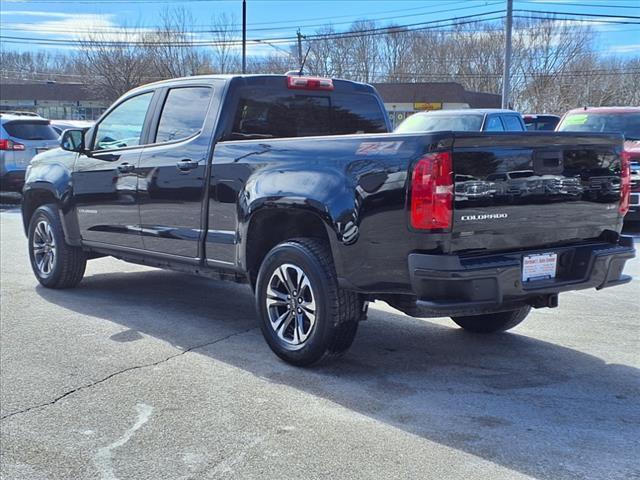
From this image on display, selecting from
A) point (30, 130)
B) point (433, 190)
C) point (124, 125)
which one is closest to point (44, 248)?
point (124, 125)

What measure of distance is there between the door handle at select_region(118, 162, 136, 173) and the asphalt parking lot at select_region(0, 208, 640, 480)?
1313 millimetres

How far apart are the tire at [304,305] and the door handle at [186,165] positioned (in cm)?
110

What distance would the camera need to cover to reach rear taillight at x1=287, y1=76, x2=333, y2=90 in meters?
6.36

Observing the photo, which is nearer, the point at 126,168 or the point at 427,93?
the point at 126,168

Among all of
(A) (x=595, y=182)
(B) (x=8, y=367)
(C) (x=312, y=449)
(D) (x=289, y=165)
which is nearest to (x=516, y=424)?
(C) (x=312, y=449)

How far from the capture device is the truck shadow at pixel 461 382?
154 inches

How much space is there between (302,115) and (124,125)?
185cm

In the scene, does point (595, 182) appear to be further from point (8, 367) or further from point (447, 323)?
point (8, 367)

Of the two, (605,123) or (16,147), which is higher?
(605,123)

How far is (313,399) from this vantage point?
15.3ft

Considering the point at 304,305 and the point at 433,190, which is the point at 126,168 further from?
the point at 433,190

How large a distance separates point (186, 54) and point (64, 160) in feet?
145

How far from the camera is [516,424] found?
4203mm

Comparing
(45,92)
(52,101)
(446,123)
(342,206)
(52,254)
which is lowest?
(52,254)
